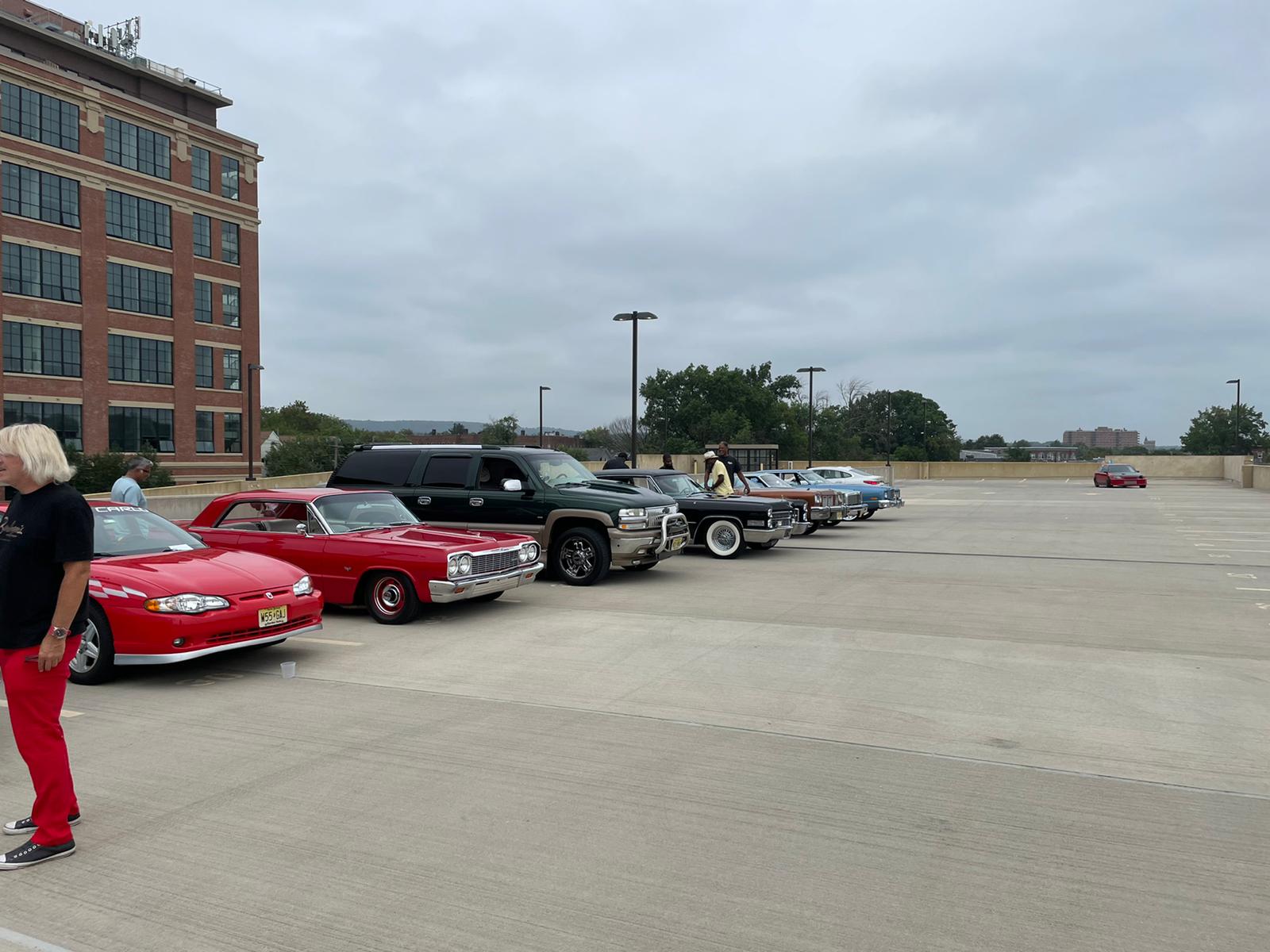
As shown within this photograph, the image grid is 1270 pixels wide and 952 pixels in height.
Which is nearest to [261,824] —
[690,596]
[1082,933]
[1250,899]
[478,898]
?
[478,898]

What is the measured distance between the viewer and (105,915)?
3742mm

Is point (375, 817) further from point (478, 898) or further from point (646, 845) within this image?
point (646, 845)

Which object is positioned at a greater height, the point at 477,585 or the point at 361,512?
the point at 361,512

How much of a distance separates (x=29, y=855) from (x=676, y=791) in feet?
9.75

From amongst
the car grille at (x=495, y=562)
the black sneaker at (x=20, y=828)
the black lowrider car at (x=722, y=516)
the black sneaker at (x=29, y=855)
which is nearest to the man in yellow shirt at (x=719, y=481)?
the black lowrider car at (x=722, y=516)

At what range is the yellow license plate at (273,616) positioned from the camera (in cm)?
775

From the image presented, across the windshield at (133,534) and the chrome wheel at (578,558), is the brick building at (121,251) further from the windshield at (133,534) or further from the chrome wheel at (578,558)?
the windshield at (133,534)

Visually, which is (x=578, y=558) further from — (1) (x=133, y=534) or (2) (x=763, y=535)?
(1) (x=133, y=534)

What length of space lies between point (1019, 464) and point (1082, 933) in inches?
3044

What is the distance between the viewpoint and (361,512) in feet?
36.3

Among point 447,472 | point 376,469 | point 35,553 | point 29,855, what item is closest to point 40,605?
point 35,553

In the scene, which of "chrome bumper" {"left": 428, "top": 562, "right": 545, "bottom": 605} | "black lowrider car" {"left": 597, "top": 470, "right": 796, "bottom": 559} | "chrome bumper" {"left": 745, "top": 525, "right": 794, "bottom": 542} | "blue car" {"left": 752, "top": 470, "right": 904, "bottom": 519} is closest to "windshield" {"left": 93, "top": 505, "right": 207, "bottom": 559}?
"chrome bumper" {"left": 428, "top": 562, "right": 545, "bottom": 605}

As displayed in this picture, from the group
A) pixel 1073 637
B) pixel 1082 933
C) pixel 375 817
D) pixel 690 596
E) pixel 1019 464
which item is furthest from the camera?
pixel 1019 464

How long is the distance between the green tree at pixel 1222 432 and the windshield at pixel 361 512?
9820 centimetres
